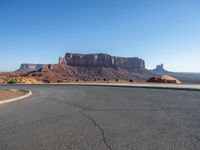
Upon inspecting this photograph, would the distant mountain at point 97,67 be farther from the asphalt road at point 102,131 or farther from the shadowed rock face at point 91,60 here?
the asphalt road at point 102,131

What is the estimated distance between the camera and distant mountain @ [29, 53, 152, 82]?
129m

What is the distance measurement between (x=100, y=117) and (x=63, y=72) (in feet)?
400

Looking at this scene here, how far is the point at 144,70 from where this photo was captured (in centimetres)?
→ 17988

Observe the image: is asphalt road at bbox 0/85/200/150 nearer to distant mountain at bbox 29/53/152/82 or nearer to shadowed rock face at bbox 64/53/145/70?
distant mountain at bbox 29/53/152/82

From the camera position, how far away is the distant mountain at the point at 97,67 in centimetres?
12900

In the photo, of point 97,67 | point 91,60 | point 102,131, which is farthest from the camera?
point 91,60

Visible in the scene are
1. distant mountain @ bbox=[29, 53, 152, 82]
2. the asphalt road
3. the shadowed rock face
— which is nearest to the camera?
the asphalt road

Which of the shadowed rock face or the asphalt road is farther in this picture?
the shadowed rock face

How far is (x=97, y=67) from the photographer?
149750mm

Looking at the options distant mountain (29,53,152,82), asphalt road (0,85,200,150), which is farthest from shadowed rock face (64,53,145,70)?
asphalt road (0,85,200,150)

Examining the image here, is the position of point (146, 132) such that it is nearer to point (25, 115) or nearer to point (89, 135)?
point (89, 135)

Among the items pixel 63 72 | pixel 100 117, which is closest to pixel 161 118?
pixel 100 117

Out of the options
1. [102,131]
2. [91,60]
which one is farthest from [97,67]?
[102,131]

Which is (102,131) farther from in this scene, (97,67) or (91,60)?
(91,60)
